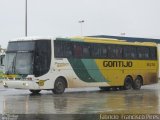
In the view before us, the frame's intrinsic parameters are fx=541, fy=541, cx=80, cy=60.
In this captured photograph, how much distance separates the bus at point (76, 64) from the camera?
2875 centimetres

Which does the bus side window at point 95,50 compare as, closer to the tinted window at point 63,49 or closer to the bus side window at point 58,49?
the tinted window at point 63,49

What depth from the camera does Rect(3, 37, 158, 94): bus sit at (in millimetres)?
28750

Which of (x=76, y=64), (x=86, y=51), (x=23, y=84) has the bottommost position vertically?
(x=23, y=84)

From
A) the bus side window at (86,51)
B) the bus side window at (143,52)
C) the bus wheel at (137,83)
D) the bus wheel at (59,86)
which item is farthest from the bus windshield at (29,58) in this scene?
the bus side window at (143,52)

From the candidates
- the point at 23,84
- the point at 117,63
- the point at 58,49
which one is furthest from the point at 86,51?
the point at 23,84

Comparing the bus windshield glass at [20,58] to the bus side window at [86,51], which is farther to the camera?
the bus side window at [86,51]

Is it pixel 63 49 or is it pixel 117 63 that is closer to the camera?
pixel 63 49

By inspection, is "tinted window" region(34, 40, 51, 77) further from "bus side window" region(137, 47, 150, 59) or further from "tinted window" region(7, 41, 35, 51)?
"bus side window" region(137, 47, 150, 59)

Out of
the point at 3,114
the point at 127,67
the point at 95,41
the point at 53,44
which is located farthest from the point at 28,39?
the point at 3,114

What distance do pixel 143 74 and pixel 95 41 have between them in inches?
216

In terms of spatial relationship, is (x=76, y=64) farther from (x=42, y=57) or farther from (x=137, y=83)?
(x=137, y=83)

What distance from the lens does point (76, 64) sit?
102ft

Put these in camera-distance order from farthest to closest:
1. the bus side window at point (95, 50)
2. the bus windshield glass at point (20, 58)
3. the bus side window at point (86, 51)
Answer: the bus side window at point (95, 50), the bus side window at point (86, 51), the bus windshield glass at point (20, 58)

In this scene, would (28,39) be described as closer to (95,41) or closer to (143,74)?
(95,41)
